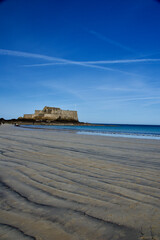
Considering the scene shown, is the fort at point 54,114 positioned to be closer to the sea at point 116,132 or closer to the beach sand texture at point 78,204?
the sea at point 116,132

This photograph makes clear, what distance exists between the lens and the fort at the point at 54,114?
116125 millimetres

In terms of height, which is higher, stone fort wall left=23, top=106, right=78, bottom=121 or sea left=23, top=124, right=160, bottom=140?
stone fort wall left=23, top=106, right=78, bottom=121

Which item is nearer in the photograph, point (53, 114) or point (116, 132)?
point (116, 132)

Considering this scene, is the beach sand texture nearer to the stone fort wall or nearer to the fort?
the fort

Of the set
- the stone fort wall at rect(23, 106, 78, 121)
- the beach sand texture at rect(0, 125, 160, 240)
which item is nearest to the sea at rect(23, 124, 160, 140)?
the beach sand texture at rect(0, 125, 160, 240)

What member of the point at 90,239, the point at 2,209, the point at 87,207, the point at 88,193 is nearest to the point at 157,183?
the point at 88,193

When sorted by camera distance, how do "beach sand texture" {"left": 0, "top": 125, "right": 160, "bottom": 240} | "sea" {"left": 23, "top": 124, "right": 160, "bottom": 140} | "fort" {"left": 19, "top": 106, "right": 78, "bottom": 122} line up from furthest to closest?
"fort" {"left": 19, "top": 106, "right": 78, "bottom": 122}, "sea" {"left": 23, "top": 124, "right": 160, "bottom": 140}, "beach sand texture" {"left": 0, "top": 125, "right": 160, "bottom": 240}

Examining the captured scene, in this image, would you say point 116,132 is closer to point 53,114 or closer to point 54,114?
point 53,114

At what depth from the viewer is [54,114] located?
119375 millimetres

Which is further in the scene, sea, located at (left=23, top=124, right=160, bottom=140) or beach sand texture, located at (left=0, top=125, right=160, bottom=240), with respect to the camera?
sea, located at (left=23, top=124, right=160, bottom=140)

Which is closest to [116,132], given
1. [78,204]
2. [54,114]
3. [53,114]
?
[78,204]

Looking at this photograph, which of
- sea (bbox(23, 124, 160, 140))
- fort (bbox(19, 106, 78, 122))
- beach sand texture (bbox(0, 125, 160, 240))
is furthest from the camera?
fort (bbox(19, 106, 78, 122))

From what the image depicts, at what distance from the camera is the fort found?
116m

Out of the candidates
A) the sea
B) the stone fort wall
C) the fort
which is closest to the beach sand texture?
the sea
